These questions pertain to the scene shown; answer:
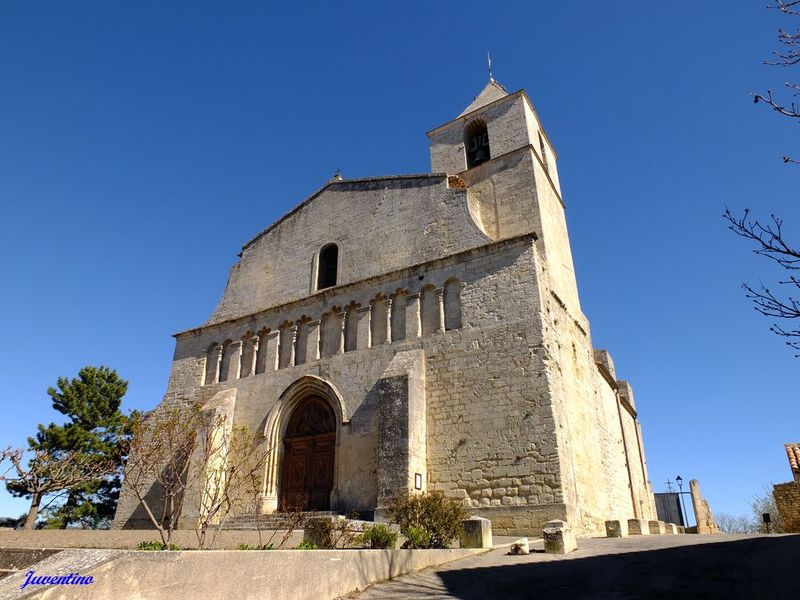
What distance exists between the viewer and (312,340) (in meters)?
16.6

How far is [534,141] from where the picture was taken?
19.2m

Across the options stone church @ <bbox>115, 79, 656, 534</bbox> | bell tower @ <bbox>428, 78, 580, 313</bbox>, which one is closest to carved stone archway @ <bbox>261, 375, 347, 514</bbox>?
stone church @ <bbox>115, 79, 656, 534</bbox>

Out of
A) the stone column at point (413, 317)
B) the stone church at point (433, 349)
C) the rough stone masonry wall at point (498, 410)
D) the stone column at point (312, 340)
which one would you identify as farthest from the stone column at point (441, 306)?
the stone column at point (312, 340)

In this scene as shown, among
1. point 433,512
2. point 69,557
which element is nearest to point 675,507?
point 433,512

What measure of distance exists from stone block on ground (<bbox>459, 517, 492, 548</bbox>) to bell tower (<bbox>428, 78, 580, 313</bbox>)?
24.8 ft

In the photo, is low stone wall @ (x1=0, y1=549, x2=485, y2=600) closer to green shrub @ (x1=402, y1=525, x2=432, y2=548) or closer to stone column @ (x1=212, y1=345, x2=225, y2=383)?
green shrub @ (x1=402, y1=525, x2=432, y2=548)

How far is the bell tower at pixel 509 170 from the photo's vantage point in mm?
16938

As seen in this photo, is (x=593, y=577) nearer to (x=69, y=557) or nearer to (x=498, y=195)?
(x=69, y=557)

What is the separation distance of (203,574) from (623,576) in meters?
4.83

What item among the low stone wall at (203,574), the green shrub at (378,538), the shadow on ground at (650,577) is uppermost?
the green shrub at (378,538)

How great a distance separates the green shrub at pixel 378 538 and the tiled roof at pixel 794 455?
690 inches

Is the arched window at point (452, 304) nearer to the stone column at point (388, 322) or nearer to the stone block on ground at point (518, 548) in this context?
the stone column at point (388, 322)

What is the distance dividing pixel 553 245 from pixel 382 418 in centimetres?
825

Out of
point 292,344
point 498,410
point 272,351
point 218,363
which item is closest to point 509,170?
point 498,410
